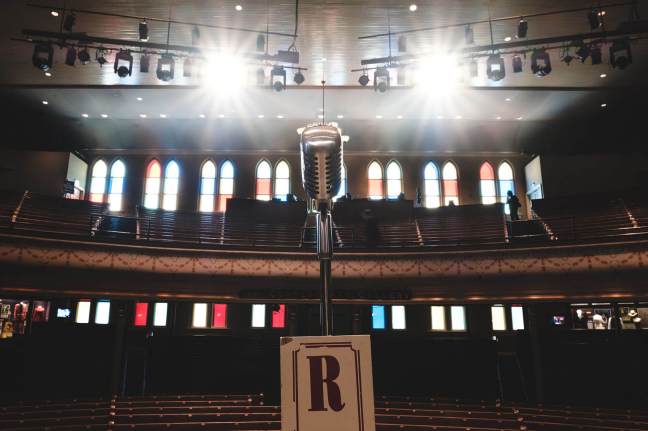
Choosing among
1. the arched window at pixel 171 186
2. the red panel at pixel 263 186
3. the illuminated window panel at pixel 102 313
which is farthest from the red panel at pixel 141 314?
the red panel at pixel 263 186

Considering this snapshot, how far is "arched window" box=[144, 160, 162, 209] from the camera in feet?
57.5

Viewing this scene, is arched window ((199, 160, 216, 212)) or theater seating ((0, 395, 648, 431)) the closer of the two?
theater seating ((0, 395, 648, 431))

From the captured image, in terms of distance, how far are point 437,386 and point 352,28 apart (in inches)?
343

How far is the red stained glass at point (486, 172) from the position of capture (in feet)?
58.7

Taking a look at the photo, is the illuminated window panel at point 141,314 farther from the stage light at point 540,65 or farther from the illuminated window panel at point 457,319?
the stage light at point 540,65

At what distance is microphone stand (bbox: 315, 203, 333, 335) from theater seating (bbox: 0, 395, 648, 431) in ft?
18.2

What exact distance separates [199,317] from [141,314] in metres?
1.84

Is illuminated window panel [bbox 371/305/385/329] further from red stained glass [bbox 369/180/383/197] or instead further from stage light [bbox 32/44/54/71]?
stage light [bbox 32/44/54/71]

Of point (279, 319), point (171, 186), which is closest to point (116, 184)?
point (171, 186)

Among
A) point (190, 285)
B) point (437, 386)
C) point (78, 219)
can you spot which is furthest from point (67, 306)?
point (437, 386)

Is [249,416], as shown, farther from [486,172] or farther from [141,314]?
[486,172]

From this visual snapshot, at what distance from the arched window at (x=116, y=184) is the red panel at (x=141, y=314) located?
18.1 ft

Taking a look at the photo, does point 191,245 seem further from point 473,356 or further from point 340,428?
point 340,428

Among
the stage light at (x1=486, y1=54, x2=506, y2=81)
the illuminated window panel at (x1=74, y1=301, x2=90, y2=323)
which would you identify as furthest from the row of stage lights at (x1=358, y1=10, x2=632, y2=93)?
the illuminated window panel at (x1=74, y1=301, x2=90, y2=323)
